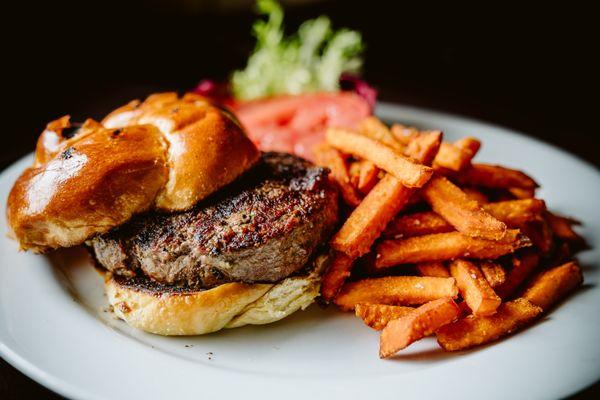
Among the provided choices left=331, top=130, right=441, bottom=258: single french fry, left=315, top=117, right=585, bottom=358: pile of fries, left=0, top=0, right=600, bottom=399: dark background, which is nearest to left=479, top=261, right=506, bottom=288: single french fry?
left=315, top=117, right=585, bottom=358: pile of fries

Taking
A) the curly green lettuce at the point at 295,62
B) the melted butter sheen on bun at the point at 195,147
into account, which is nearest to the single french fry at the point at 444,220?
the melted butter sheen on bun at the point at 195,147

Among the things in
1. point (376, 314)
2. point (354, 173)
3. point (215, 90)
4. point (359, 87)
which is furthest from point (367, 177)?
point (215, 90)

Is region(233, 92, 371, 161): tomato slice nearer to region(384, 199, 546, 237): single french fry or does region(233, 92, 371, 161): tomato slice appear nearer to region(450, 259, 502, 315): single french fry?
region(384, 199, 546, 237): single french fry

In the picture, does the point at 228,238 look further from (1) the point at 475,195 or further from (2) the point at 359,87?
(2) the point at 359,87

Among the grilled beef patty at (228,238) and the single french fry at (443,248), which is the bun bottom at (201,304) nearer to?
the grilled beef patty at (228,238)

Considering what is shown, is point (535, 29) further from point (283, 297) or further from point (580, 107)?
point (283, 297)

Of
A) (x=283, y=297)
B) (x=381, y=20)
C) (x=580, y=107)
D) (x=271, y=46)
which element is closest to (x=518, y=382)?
(x=283, y=297)
